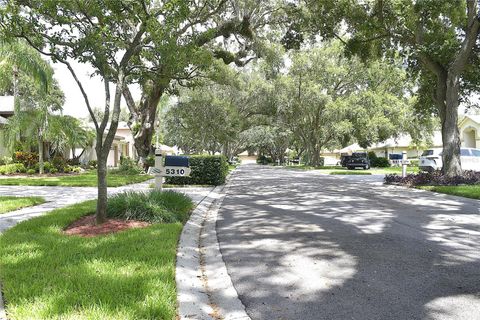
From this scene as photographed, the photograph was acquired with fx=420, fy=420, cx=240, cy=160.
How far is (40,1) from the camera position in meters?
7.60

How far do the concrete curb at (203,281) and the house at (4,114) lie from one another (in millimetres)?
22030

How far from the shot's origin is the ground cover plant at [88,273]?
347 cm

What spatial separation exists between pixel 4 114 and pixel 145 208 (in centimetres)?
2722

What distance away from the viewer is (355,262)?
17.1ft

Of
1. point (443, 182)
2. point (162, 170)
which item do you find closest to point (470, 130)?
point (443, 182)

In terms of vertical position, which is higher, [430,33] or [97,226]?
[430,33]

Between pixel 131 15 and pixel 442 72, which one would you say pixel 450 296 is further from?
pixel 442 72

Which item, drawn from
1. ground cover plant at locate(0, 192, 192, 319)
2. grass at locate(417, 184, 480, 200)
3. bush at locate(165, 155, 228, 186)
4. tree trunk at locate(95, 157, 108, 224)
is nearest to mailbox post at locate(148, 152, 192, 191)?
tree trunk at locate(95, 157, 108, 224)

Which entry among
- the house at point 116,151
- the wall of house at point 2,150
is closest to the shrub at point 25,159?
the wall of house at point 2,150

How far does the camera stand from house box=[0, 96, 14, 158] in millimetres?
25827

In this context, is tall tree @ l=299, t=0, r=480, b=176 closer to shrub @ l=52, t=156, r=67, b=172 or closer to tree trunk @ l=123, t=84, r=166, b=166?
tree trunk @ l=123, t=84, r=166, b=166

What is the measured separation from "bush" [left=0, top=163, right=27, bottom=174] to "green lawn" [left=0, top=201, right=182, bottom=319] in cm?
1909

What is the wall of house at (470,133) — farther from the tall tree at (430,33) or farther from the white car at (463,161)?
the tall tree at (430,33)

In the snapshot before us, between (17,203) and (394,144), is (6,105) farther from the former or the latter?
(394,144)
